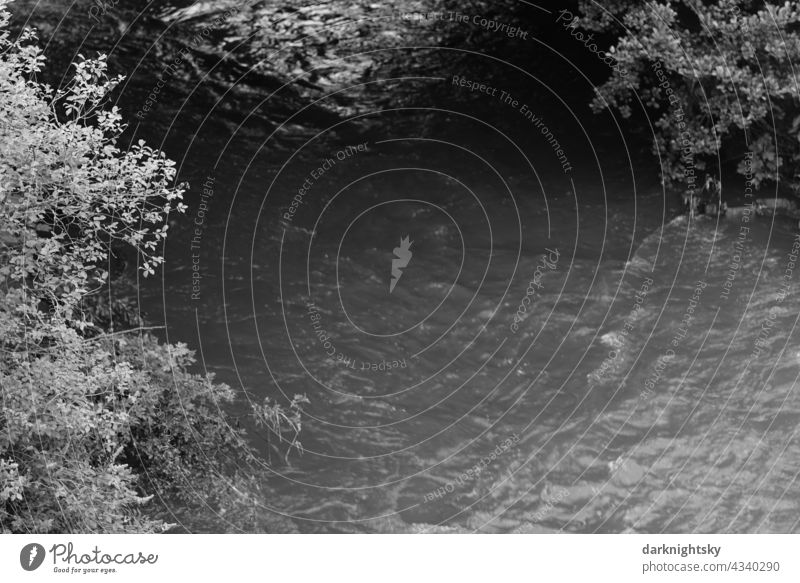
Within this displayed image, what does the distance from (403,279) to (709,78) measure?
224 inches

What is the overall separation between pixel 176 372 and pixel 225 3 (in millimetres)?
10298

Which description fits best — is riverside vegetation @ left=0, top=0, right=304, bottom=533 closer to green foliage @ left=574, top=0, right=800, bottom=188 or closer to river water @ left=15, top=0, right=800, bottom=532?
river water @ left=15, top=0, right=800, bottom=532

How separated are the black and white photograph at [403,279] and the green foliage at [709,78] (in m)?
0.06

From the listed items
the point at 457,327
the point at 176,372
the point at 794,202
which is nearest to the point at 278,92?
the point at 457,327

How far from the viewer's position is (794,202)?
14969 millimetres

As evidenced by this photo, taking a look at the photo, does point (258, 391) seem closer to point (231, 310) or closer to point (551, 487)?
point (231, 310)

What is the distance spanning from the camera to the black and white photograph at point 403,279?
9.54 metres

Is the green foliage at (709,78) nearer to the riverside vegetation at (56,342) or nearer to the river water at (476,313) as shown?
the river water at (476,313)

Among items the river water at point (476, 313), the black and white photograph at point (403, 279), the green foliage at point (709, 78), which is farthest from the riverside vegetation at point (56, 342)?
the green foliage at point (709, 78)

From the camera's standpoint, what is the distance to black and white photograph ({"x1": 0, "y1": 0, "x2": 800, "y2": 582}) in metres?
9.54

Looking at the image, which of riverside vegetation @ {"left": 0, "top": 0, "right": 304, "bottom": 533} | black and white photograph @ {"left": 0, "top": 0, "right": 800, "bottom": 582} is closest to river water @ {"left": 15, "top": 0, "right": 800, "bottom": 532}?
black and white photograph @ {"left": 0, "top": 0, "right": 800, "bottom": 582}

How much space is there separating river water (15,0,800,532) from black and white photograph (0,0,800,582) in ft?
0.16

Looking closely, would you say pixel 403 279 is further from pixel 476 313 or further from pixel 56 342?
pixel 56 342

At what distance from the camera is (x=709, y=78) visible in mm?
14531
